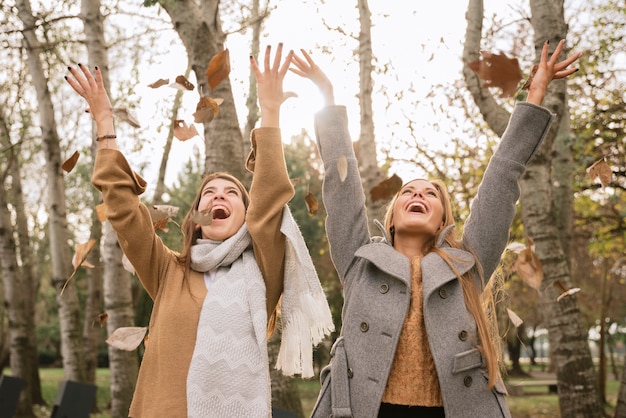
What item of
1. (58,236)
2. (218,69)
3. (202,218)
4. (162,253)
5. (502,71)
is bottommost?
(162,253)

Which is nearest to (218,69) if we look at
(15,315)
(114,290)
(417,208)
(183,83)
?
(183,83)

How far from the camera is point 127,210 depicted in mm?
2828

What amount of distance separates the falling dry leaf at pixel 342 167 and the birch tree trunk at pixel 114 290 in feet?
16.4

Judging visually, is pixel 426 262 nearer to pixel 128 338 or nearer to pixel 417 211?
pixel 417 211

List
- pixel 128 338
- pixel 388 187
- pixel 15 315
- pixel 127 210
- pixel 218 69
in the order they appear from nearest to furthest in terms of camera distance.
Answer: pixel 127 210
pixel 388 187
pixel 128 338
pixel 218 69
pixel 15 315

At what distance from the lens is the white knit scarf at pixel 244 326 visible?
8.91 ft

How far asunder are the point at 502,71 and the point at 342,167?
1041mm

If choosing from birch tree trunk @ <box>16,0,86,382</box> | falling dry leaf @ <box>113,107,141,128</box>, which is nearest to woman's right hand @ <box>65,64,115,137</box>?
falling dry leaf @ <box>113,107,141,128</box>

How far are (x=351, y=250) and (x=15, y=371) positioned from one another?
10.7 meters

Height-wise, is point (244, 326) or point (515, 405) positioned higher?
point (244, 326)

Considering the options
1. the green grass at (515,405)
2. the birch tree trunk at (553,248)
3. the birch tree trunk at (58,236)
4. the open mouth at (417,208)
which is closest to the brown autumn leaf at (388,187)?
the open mouth at (417,208)

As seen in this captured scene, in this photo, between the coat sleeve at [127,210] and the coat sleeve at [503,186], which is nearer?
the coat sleeve at [127,210]

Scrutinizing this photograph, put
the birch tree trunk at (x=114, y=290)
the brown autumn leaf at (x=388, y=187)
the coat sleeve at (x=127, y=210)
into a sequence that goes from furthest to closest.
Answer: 1. the birch tree trunk at (x=114, y=290)
2. the brown autumn leaf at (x=388, y=187)
3. the coat sleeve at (x=127, y=210)

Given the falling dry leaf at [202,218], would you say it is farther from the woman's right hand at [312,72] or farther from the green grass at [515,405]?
the green grass at [515,405]
